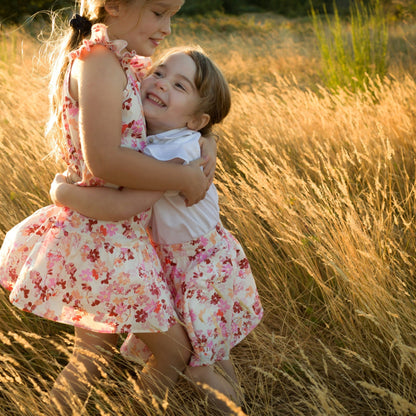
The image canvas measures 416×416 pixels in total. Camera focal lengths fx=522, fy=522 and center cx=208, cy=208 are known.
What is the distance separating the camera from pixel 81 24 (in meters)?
1.80

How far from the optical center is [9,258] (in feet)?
5.94

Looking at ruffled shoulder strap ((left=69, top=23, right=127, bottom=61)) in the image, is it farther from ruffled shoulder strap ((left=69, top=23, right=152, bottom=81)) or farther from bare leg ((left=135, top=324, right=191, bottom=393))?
bare leg ((left=135, top=324, right=191, bottom=393))

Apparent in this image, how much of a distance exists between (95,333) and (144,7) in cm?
113

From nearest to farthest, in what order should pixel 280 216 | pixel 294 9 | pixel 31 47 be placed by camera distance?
pixel 280 216
pixel 31 47
pixel 294 9

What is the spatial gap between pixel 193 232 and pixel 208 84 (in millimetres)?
544

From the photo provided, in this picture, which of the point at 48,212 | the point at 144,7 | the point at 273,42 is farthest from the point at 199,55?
the point at 273,42

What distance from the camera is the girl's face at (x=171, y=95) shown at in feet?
6.11

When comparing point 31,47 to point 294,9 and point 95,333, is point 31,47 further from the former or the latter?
point 294,9

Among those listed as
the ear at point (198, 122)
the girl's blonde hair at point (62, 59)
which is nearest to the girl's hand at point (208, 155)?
the ear at point (198, 122)

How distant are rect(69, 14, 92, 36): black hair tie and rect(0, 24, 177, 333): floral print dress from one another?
17 cm

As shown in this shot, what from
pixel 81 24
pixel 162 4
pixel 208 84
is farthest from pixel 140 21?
pixel 208 84

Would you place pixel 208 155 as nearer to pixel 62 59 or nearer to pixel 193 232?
pixel 193 232

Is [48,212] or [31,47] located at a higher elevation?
[48,212]

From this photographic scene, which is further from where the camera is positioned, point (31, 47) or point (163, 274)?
point (31, 47)
